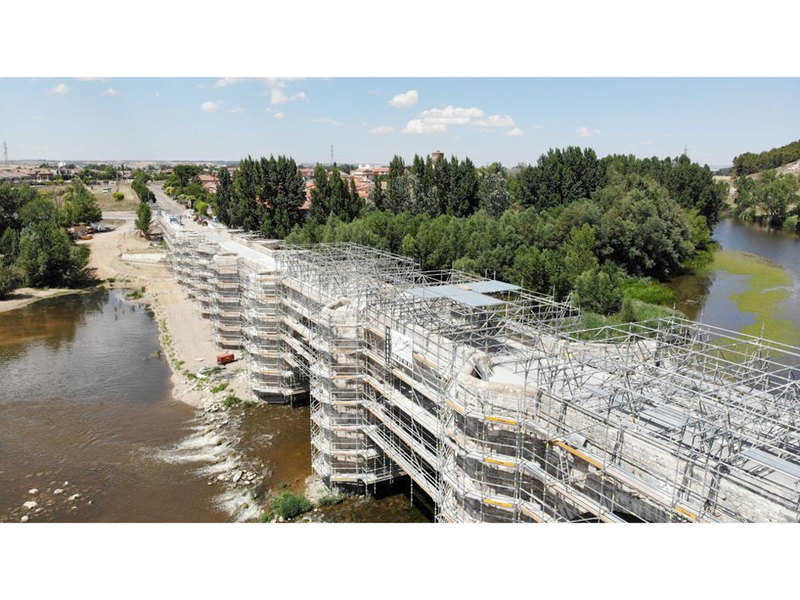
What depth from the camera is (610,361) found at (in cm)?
1623

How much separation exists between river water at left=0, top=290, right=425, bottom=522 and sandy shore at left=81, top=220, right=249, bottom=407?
1193mm

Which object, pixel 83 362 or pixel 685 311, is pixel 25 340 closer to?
pixel 83 362

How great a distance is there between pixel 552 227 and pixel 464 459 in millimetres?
38730

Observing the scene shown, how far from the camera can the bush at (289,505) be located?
20.2 metres

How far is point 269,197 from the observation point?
57469mm

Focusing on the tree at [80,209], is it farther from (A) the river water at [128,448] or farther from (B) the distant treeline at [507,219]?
(A) the river water at [128,448]

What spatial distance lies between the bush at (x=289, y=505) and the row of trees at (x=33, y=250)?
Answer: 4757 centimetres

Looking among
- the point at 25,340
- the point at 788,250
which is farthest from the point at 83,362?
the point at 788,250

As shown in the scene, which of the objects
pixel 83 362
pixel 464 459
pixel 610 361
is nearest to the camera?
pixel 464 459

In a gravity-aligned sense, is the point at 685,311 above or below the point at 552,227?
below

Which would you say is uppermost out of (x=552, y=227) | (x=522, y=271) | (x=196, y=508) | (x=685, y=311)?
(x=552, y=227)

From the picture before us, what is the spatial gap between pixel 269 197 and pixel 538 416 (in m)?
49.3

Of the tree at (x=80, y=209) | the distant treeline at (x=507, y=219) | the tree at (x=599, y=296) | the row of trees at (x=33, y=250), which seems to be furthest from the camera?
the tree at (x=80, y=209)

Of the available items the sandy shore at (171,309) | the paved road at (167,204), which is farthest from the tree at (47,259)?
the paved road at (167,204)
